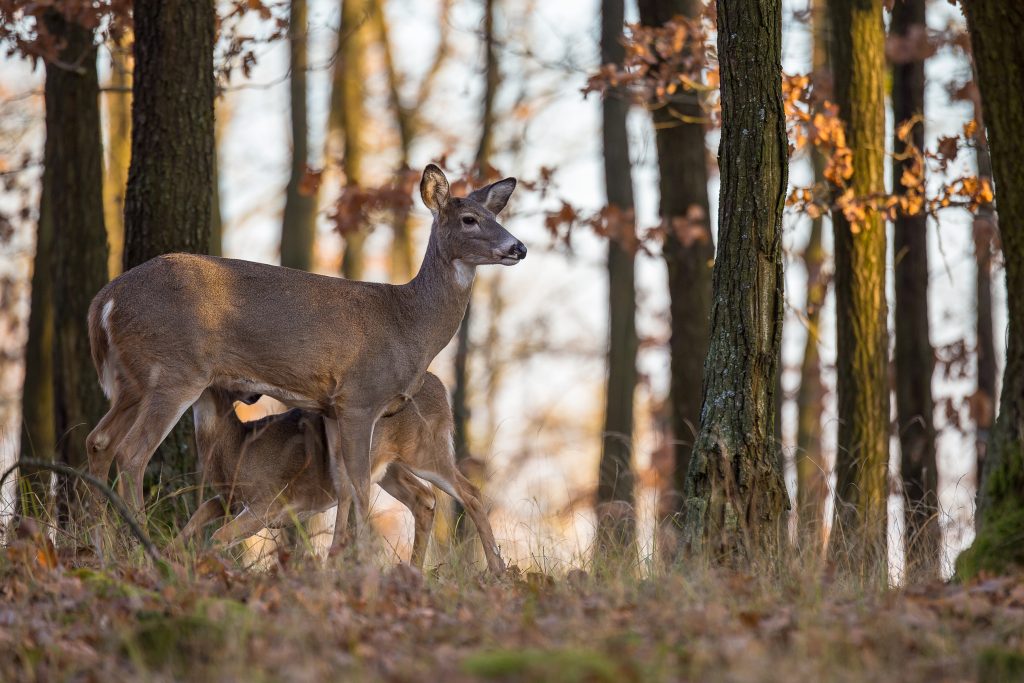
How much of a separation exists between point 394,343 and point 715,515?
2.62 metres

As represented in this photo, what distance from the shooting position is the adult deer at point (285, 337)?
25.9 ft

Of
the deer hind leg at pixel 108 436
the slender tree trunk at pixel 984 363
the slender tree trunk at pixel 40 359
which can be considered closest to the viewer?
the deer hind leg at pixel 108 436

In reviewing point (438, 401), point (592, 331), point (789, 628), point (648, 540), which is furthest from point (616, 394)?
point (592, 331)

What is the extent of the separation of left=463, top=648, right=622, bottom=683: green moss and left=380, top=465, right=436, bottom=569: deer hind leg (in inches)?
190

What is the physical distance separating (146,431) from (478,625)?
11.0 feet

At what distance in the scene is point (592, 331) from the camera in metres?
29.1

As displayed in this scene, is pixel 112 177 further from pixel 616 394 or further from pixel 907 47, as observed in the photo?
pixel 907 47

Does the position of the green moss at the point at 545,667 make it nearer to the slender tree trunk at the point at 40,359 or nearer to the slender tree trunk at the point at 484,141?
the slender tree trunk at the point at 40,359

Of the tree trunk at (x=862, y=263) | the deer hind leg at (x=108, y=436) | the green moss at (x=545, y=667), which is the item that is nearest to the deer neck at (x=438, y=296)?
the deer hind leg at (x=108, y=436)

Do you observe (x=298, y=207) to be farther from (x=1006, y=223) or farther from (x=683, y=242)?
(x=1006, y=223)

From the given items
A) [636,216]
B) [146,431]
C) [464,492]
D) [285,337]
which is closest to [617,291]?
[636,216]

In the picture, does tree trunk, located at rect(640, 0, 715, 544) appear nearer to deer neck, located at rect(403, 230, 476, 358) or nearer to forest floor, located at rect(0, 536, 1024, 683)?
deer neck, located at rect(403, 230, 476, 358)

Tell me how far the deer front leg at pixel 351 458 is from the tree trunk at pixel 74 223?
2742mm

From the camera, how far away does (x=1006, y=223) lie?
21.3ft
